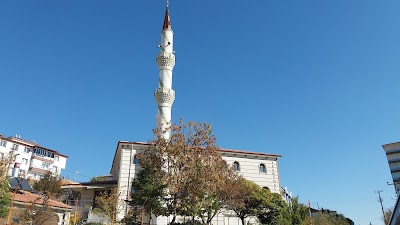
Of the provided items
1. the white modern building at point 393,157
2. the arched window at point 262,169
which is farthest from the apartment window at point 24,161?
the white modern building at point 393,157

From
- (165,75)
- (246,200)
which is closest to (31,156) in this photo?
(165,75)

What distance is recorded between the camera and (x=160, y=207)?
22.5 metres

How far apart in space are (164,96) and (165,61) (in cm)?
441

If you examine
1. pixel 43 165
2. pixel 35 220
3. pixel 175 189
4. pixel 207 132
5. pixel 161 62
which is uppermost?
pixel 161 62

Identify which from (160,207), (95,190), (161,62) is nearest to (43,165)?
(95,190)

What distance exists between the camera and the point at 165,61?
37.7 meters

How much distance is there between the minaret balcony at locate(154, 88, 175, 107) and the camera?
117 feet

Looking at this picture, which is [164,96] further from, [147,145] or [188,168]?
[188,168]

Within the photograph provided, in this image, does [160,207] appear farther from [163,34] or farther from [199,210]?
[163,34]

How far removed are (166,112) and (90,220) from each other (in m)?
12.9

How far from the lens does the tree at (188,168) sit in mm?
20781

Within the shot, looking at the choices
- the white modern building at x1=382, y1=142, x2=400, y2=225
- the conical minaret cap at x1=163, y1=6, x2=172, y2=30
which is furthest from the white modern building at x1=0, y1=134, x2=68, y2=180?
the white modern building at x1=382, y1=142, x2=400, y2=225

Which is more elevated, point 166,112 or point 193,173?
point 166,112

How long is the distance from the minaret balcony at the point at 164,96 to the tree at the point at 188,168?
12.2 meters
